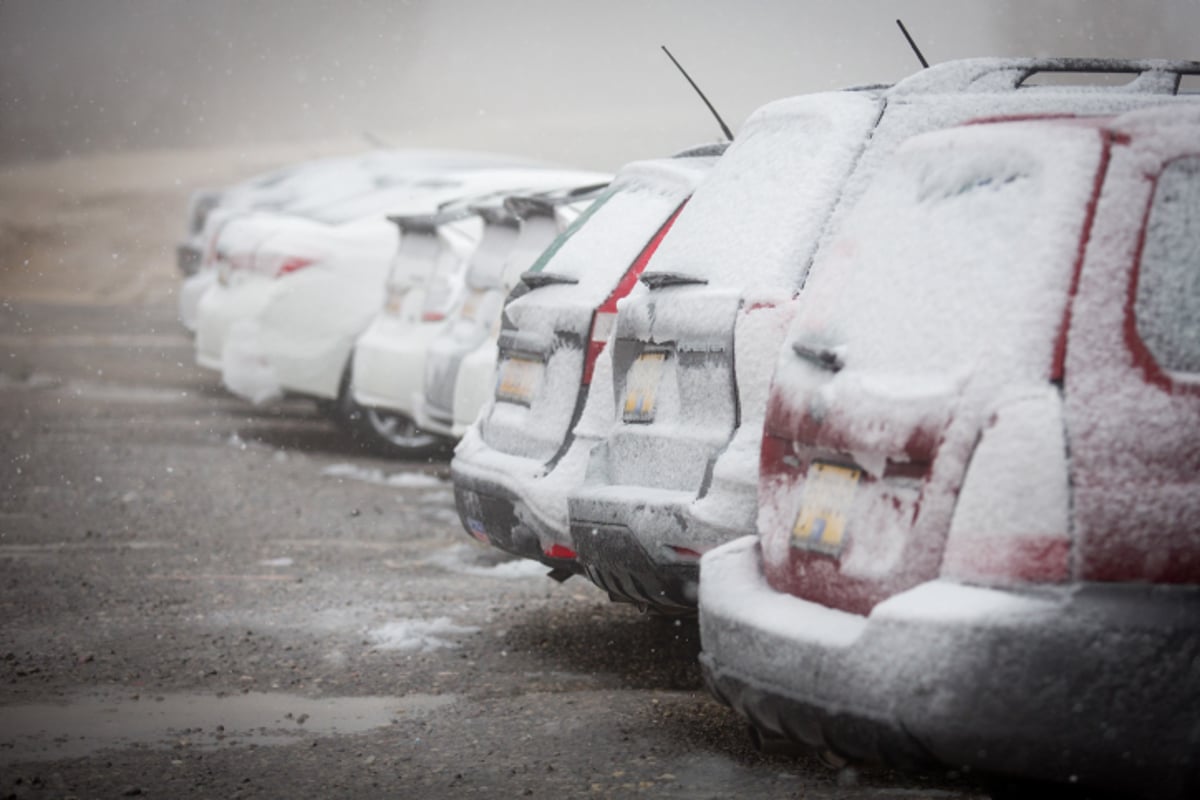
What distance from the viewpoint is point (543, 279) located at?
20.2 feet

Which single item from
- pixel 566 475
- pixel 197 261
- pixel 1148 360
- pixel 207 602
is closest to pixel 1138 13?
pixel 566 475

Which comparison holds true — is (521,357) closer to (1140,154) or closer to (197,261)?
(1140,154)

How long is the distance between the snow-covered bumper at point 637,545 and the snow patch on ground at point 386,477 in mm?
5537

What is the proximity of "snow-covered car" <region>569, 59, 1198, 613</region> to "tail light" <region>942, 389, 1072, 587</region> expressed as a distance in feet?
4.28

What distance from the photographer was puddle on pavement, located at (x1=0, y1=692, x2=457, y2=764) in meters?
4.90

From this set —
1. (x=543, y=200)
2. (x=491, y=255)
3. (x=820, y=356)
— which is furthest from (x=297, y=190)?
(x=820, y=356)

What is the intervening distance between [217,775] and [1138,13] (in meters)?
6.65

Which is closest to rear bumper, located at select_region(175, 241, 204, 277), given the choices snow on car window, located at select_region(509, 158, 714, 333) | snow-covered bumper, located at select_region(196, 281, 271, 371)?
snow-covered bumper, located at select_region(196, 281, 271, 371)

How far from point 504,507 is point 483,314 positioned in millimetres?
3522

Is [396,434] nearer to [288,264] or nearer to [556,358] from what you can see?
[288,264]

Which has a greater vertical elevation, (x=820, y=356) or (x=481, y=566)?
(x=820, y=356)

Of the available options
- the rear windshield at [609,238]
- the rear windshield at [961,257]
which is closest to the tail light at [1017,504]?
the rear windshield at [961,257]

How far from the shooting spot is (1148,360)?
3.22 m

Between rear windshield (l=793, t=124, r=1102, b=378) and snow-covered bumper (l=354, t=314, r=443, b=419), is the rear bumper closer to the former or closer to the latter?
snow-covered bumper (l=354, t=314, r=443, b=419)
